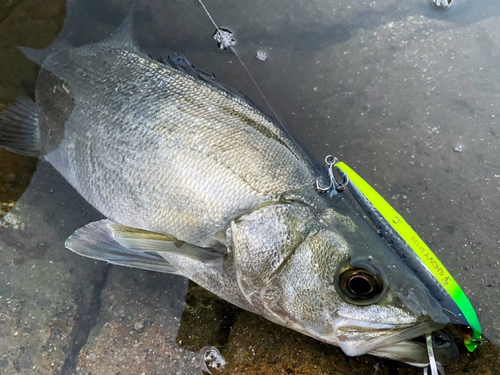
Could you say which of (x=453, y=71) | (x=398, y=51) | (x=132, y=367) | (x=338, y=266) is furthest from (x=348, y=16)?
(x=132, y=367)

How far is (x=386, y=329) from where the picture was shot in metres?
1.48

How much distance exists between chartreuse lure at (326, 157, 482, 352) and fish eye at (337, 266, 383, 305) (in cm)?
34

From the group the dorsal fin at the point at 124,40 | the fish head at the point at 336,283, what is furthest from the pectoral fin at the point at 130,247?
the dorsal fin at the point at 124,40

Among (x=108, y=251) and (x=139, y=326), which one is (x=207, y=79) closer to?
(x=108, y=251)

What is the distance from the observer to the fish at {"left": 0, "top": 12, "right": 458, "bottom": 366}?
152 cm

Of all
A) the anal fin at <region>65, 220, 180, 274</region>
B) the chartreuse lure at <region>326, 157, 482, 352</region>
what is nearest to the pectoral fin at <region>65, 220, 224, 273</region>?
the anal fin at <region>65, 220, 180, 274</region>

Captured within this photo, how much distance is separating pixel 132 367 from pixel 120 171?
1.03 m

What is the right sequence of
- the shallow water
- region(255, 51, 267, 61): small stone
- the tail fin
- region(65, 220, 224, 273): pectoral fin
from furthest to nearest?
region(255, 51, 267, 61): small stone < the tail fin < the shallow water < region(65, 220, 224, 273): pectoral fin

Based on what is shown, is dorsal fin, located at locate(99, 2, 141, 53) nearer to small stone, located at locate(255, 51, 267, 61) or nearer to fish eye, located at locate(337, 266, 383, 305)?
small stone, located at locate(255, 51, 267, 61)

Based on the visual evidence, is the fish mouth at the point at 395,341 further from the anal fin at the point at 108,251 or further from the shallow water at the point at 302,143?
the anal fin at the point at 108,251

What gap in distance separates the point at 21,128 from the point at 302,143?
1.68m

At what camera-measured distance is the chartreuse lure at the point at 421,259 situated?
1.69 meters

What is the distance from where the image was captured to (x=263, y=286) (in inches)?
65.6

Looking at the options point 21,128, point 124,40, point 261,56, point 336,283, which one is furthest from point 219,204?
point 21,128
